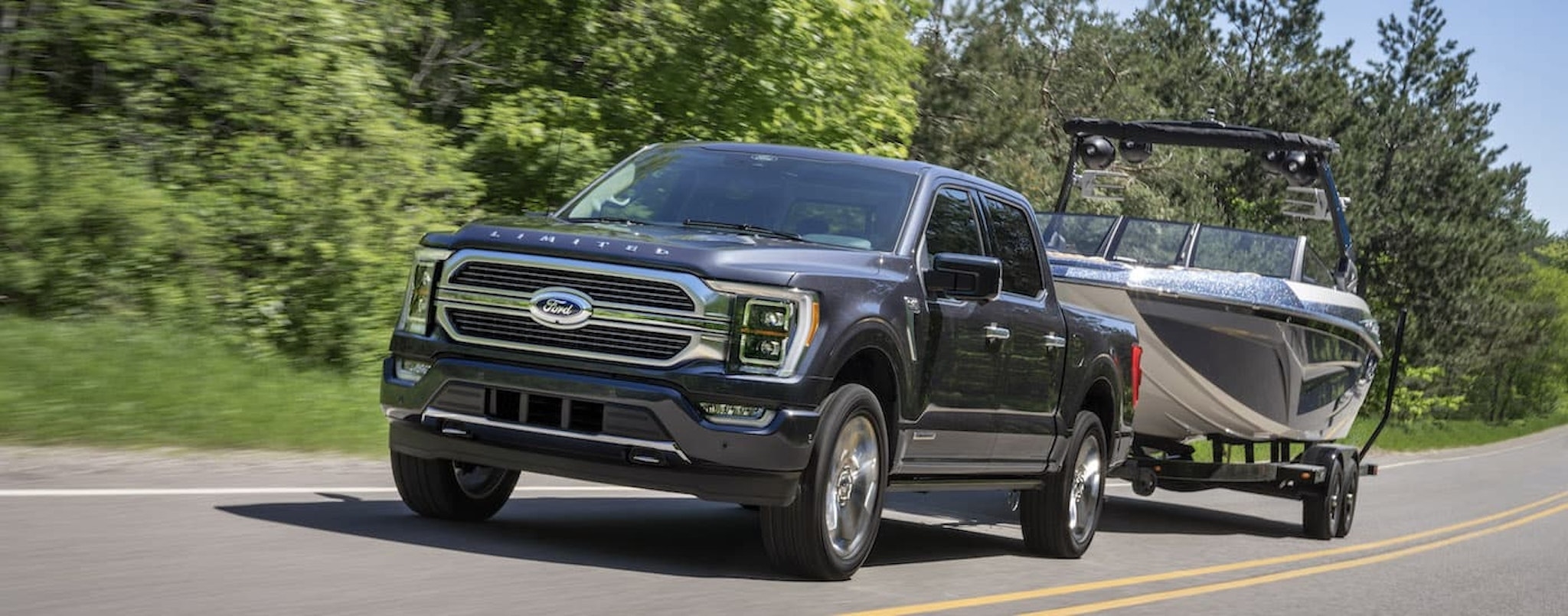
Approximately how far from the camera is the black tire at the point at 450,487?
8.71 meters

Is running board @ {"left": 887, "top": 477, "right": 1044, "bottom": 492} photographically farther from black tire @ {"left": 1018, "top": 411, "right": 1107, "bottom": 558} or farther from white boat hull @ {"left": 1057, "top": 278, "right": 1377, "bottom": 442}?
white boat hull @ {"left": 1057, "top": 278, "right": 1377, "bottom": 442}

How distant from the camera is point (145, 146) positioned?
603 inches

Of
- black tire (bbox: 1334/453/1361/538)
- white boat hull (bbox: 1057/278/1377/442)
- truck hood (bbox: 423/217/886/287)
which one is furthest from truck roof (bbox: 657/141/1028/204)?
black tire (bbox: 1334/453/1361/538)

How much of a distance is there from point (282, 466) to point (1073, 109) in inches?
1577

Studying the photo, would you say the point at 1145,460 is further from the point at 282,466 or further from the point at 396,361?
the point at 396,361

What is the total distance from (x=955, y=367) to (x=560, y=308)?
7.39 feet

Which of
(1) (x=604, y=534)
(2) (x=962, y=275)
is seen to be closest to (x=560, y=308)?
(1) (x=604, y=534)

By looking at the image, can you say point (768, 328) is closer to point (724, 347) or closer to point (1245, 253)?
point (724, 347)

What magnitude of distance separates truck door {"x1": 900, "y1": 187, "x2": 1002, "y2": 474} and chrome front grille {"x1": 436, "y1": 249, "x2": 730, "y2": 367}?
1449 millimetres

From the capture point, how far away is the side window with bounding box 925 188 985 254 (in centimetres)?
931

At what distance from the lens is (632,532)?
382 inches

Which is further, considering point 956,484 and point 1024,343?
point 1024,343

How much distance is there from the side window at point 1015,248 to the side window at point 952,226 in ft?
0.88

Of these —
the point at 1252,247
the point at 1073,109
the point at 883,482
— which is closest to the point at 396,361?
the point at 883,482
